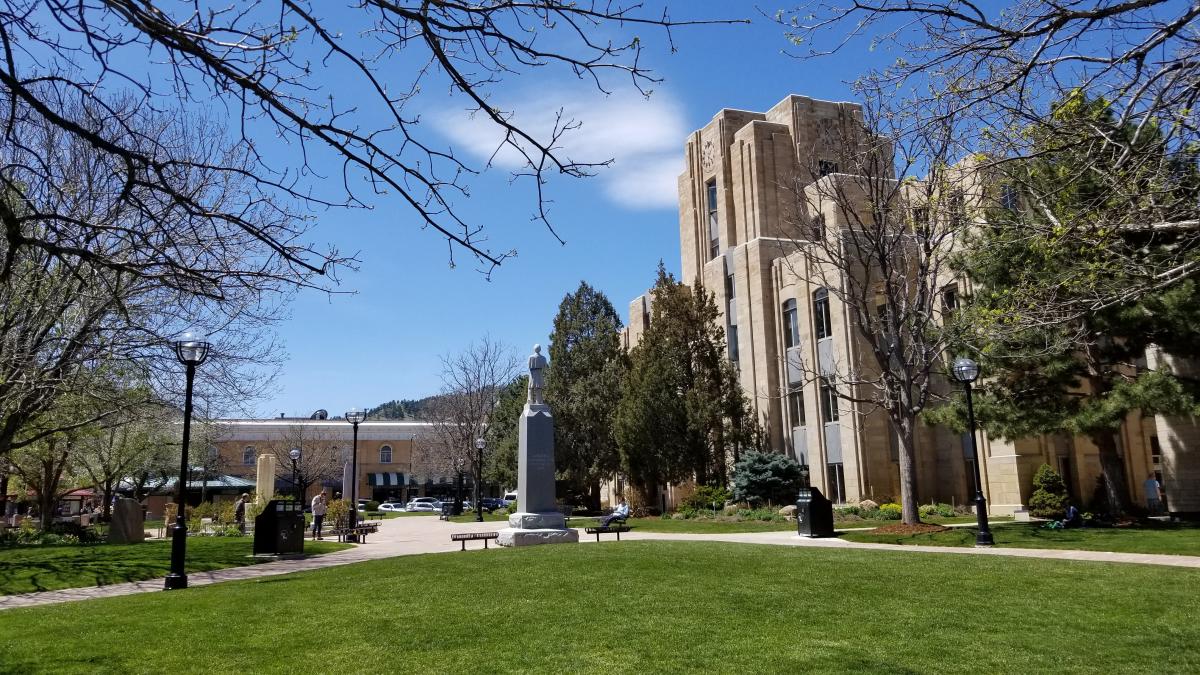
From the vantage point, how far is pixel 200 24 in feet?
11.3

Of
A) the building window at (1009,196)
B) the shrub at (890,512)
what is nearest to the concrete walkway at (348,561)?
the building window at (1009,196)

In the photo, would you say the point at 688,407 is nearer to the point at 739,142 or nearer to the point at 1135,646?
the point at 739,142

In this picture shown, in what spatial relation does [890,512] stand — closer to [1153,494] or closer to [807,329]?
[1153,494]

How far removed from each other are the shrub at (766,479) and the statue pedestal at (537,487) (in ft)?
43.7

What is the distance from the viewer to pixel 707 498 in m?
34.0

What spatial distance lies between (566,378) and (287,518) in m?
28.5

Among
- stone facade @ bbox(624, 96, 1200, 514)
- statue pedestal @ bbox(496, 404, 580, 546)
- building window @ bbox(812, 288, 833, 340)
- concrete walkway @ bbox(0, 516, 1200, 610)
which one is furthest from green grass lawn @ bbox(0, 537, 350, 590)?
building window @ bbox(812, 288, 833, 340)

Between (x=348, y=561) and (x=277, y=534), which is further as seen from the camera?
(x=277, y=534)

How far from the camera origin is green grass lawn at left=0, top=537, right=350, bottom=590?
49.5 feet

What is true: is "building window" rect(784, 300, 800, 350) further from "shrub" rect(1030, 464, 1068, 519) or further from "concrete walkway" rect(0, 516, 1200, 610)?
"concrete walkway" rect(0, 516, 1200, 610)

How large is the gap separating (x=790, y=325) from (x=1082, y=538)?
→ 1997 centimetres

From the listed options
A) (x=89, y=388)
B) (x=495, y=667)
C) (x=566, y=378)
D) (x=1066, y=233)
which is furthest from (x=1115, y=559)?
(x=566, y=378)

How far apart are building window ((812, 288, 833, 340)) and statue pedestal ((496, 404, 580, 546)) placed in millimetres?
17172

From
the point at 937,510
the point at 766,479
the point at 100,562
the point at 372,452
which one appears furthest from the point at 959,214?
the point at 372,452
